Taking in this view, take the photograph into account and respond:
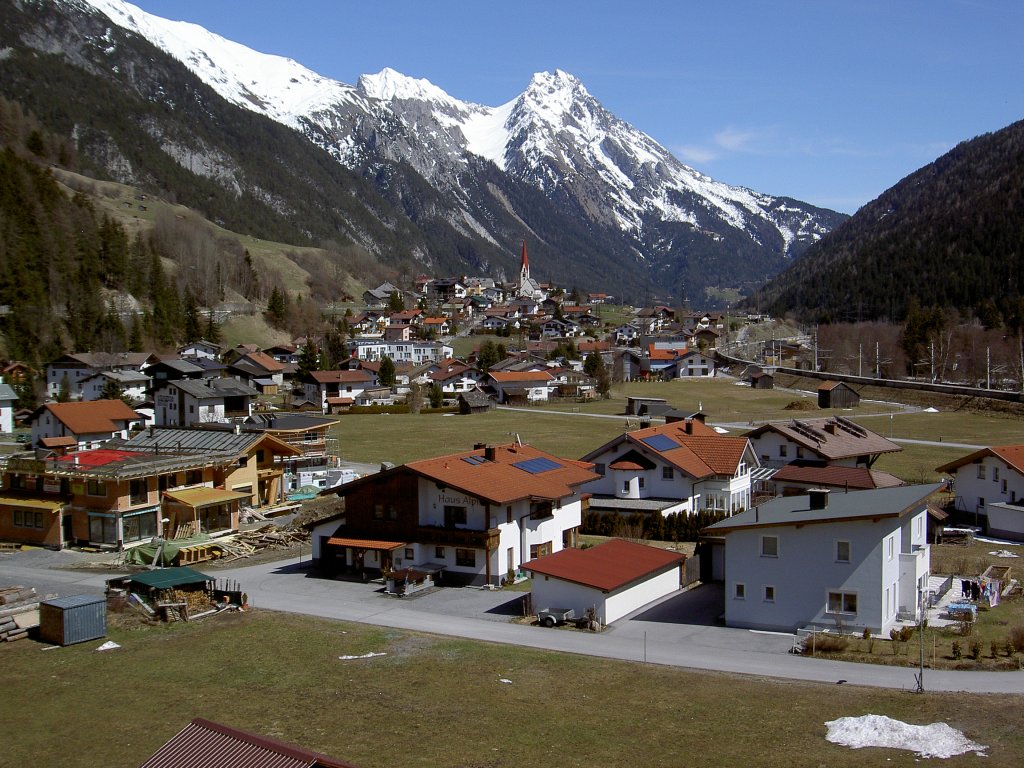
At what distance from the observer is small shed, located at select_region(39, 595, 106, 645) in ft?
77.9

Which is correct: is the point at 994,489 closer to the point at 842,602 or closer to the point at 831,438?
the point at 831,438

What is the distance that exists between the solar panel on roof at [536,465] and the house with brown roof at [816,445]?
1398cm

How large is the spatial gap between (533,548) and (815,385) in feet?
265

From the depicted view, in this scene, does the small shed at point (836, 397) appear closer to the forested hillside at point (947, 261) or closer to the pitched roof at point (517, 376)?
the pitched roof at point (517, 376)

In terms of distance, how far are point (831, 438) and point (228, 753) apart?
4140cm

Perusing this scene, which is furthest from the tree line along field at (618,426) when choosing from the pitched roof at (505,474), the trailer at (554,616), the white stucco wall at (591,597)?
the trailer at (554,616)

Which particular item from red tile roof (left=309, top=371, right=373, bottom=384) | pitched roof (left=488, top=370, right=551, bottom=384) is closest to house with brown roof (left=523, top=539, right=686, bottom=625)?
red tile roof (left=309, top=371, right=373, bottom=384)

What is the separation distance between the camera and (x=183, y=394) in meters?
69.6

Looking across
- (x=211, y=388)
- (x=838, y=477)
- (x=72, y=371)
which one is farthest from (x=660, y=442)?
(x=72, y=371)

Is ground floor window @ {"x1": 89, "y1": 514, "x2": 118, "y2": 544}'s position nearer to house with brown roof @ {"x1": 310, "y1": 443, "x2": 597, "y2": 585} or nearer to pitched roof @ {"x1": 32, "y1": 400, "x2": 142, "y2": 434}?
house with brown roof @ {"x1": 310, "y1": 443, "x2": 597, "y2": 585}

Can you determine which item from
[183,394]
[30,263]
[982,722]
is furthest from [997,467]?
[30,263]

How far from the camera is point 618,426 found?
73.6m

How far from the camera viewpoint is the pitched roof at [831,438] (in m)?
45.4

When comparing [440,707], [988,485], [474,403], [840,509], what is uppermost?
[474,403]
